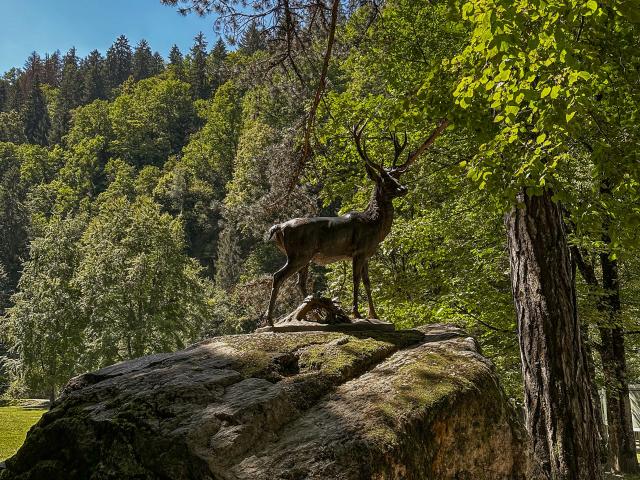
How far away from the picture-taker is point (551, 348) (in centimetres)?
576

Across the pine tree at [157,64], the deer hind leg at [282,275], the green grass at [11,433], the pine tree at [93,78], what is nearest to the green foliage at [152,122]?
the pine tree at [93,78]

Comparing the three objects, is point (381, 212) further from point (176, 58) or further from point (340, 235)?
point (176, 58)

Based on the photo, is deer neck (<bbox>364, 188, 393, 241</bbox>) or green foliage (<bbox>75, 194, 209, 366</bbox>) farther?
green foliage (<bbox>75, 194, 209, 366</bbox>)

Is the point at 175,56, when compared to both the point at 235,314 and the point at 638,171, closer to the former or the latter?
the point at 235,314

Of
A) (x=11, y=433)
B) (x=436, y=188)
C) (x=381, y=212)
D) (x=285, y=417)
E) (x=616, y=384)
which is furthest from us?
(x=11, y=433)

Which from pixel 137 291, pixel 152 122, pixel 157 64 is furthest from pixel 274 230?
pixel 157 64

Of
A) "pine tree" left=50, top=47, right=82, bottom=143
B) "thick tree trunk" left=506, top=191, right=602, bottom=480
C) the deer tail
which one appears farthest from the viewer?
"pine tree" left=50, top=47, right=82, bottom=143

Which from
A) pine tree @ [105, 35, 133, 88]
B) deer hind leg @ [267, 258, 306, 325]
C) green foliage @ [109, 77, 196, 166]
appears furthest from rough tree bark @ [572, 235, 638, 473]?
pine tree @ [105, 35, 133, 88]

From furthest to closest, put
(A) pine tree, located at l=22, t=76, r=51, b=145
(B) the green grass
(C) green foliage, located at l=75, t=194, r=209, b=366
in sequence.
→ 1. (A) pine tree, located at l=22, t=76, r=51, b=145
2. (C) green foliage, located at l=75, t=194, r=209, b=366
3. (B) the green grass

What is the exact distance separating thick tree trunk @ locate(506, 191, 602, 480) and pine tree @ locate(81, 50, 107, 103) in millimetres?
114899

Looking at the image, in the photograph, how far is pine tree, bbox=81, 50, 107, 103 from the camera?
362 feet

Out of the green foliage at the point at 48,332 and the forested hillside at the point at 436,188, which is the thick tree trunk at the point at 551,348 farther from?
the green foliage at the point at 48,332

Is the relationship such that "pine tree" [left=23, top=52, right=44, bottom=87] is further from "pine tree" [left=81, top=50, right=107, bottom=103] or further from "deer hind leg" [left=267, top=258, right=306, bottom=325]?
"deer hind leg" [left=267, top=258, right=306, bottom=325]

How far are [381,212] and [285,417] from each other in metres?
2.29
